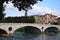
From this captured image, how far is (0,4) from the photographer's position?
676 centimetres

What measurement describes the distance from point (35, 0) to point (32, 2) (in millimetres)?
104

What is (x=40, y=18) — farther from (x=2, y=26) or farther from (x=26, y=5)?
(x=26, y=5)

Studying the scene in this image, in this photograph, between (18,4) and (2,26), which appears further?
(2,26)

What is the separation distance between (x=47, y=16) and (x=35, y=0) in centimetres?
7663

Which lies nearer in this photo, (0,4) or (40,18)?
(0,4)

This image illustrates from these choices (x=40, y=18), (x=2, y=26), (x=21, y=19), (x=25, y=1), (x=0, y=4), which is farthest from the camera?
(x=40, y=18)

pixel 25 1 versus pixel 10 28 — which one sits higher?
pixel 25 1

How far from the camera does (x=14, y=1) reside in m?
6.40

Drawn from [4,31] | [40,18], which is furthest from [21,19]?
[40,18]

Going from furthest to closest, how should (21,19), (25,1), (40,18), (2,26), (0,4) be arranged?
(40,18), (21,19), (2,26), (0,4), (25,1)

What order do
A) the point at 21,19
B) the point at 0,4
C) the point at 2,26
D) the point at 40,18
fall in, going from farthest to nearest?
the point at 40,18 < the point at 21,19 < the point at 2,26 < the point at 0,4

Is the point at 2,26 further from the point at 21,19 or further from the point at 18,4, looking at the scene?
the point at 18,4

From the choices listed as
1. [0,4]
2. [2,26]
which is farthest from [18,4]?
Answer: [2,26]

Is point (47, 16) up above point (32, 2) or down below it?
below
